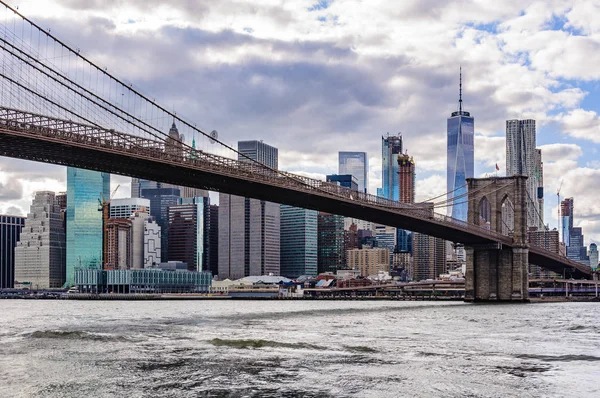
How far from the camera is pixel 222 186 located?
57.1m

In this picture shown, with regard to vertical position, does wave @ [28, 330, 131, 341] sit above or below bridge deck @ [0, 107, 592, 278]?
below

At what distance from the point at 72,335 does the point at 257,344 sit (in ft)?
34.7

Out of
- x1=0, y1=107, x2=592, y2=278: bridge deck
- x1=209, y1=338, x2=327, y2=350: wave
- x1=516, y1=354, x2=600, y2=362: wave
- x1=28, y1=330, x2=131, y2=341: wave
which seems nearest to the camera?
x1=516, y1=354, x2=600, y2=362: wave

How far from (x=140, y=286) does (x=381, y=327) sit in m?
129

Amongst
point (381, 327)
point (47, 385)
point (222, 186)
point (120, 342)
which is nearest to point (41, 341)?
point (120, 342)

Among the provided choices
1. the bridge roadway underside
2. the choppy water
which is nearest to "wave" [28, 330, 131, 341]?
the choppy water

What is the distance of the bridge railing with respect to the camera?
136 feet

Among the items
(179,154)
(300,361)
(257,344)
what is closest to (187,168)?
(179,154)

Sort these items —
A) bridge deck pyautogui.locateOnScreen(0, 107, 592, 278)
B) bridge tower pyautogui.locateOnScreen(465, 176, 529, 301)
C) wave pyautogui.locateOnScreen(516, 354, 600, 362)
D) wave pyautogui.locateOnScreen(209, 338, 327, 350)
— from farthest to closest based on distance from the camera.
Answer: bridge tower pyautogui.locateOnScreen(465, 176, 529, 301), bridge deck pyautogui.locateOnScreen(0, 107, 592, 278), wave pyautogui.locateOnScreen(209, 338, 327, 350), wave pyautogui.locateOnScreen(516, 354, 600, 362)

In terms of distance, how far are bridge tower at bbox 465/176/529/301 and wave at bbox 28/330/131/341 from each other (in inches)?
2011

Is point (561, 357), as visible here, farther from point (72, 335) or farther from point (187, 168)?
point (187, 168)

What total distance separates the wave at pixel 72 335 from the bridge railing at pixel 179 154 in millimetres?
9860

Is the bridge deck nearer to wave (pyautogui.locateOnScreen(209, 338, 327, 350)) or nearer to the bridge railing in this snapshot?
the bridge railing

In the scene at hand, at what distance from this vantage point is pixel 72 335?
38.0 meters
